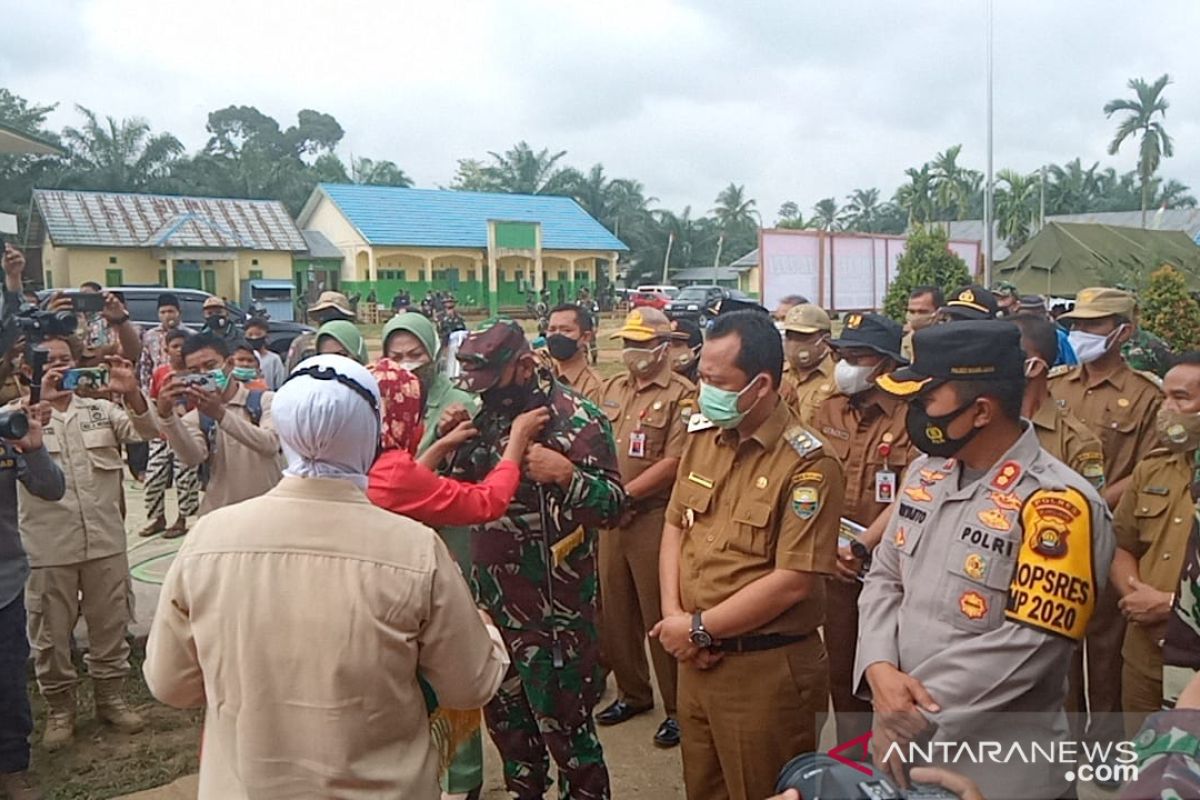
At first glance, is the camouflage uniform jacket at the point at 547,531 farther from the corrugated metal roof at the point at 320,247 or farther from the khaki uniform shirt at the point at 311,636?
the corrugated metal roof at the point at 320,247

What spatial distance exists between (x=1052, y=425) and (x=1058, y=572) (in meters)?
1.66

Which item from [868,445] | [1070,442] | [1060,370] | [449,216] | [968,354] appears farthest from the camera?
[449,216]

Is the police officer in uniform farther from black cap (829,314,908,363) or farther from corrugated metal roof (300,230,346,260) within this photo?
corrugated metal roof (300,230,346,260)

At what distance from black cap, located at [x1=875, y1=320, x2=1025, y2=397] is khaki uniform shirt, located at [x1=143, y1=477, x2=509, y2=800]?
1250mm

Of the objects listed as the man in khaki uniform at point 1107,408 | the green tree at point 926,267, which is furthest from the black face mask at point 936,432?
the green tree at point 926,267

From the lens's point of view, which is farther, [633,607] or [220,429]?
[633,607]

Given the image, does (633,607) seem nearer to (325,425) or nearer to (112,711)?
(112,711)

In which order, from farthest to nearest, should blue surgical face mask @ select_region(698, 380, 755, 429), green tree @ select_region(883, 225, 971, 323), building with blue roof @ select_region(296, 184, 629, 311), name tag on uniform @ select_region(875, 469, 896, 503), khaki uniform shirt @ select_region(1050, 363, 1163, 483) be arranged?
building with blue roof @ select_region(296, 184, 629, 311)
green tree @ select_region(883, 225, 971, 323)
khaki uniform shirt @ select_region(1050, 363, 1163, 483)
name tag on uniform @ select_region(875, 469, 896, 503)
blue surgical face mask @ select_region(698, 380, 755, 429)

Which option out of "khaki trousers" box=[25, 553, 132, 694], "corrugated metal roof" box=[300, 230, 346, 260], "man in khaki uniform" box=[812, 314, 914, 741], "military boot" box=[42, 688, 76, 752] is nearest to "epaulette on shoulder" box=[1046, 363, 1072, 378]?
"man in khaki uniform" box=[812, 314, 914, 741]

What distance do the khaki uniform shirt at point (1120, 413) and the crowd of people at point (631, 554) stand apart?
1 cm

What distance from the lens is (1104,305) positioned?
4.43 metres

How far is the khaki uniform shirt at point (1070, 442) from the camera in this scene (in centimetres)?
334

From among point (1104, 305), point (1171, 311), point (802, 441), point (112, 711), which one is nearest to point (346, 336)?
point (112, 711)

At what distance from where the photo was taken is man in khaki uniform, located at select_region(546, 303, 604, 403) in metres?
5.41
